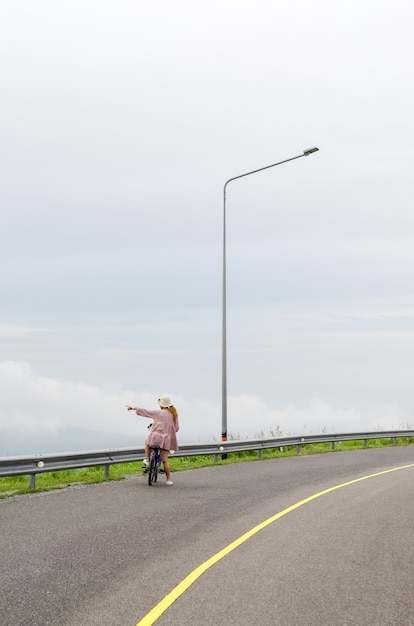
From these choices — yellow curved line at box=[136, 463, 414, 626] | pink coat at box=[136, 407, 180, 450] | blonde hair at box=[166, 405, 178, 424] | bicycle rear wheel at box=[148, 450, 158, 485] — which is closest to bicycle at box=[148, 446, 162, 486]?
bicycle rear wheel at box=[148, 450, 158, 485]

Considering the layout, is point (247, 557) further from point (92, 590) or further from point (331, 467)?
point (331, 467)

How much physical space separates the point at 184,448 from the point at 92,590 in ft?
45.0

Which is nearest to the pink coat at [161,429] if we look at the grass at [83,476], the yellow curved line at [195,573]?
the grass at [83,476]

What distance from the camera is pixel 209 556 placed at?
863cm

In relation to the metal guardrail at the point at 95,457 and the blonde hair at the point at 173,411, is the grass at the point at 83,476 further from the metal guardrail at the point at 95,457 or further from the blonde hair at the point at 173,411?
Result: the blonde hair at the point at 173,411

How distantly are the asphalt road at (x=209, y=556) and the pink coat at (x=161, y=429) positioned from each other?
1.01 meters

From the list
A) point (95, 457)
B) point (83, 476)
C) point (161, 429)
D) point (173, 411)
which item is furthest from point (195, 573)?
point (83, 476)

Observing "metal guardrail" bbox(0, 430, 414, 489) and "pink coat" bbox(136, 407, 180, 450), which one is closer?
"metal guardrail" bbox(0, 430, 414, 489)

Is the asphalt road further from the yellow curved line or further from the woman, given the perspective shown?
the woman

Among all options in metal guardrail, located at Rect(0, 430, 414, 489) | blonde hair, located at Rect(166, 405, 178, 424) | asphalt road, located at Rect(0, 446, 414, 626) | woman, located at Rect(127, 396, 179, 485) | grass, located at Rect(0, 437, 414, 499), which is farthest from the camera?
blonde hair, located at Rect(166, 405, 178, 424)

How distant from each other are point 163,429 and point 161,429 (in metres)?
0.04

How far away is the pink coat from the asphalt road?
1008 millimetres

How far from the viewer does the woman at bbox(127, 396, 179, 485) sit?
637 inches

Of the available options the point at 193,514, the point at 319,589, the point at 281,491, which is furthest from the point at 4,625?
the point at 281,491
